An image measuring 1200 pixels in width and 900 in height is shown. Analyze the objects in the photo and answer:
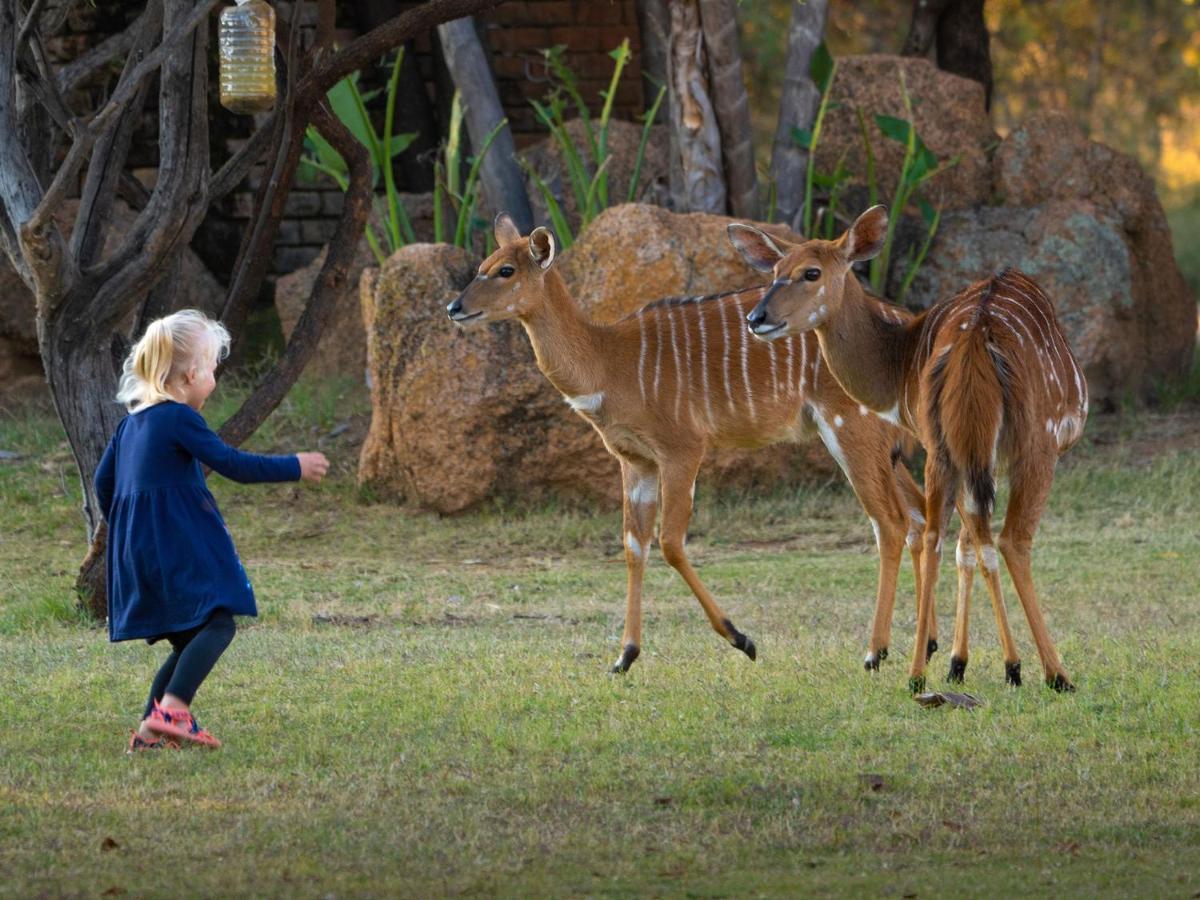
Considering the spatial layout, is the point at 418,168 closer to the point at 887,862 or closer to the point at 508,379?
the point at 508,379

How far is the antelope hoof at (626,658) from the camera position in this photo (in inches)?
231

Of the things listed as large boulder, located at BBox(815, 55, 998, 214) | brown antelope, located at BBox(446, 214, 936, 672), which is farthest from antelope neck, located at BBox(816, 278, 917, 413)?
large boulder, located at BBox(815, 55, 998, 214)

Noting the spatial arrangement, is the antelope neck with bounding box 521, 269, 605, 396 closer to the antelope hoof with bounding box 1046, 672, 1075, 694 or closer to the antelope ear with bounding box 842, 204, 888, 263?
the antelope ear with bounding box 842, 204, 888, 263

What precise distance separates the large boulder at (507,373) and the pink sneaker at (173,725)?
15.9 feet

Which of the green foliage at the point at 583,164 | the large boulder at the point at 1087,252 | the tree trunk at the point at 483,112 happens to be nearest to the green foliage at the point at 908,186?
the large boulder at the point at 1087,252

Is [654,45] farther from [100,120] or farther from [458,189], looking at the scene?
[100,120]

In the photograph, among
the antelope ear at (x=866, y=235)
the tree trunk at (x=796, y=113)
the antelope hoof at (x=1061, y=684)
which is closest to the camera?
the antelope hoof at (x=1061, y=684)

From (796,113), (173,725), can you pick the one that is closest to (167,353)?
(173,725)

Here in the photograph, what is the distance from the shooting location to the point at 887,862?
3.87 meters

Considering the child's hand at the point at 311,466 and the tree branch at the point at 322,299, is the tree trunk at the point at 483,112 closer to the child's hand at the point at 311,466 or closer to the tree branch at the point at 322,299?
the tree branch at the point at 322,299

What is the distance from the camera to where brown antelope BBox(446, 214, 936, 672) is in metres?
6.34

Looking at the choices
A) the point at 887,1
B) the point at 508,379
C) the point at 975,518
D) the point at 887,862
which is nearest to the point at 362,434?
the point at 508,379

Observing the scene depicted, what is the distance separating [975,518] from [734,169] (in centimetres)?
589

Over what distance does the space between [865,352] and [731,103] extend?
5069mm
